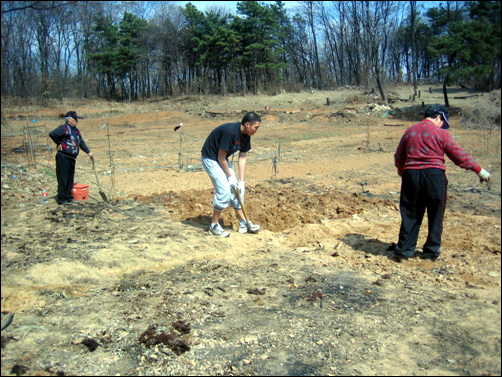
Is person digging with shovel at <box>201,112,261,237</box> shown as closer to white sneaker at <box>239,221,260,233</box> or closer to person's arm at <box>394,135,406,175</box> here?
white sneaker at <box>239,221,260,233</box>

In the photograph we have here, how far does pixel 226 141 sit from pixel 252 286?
6.21 feet

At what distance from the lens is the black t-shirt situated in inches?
210

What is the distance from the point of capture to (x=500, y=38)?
12.3 feet

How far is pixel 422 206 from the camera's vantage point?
4.58 m

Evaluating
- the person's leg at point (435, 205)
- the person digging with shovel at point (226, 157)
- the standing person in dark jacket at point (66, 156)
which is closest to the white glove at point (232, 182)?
the person digging with shovel at point (226, 157)

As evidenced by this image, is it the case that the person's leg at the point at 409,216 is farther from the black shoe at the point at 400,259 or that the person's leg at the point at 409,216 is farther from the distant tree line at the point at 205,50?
the distant tree line at the point at 205,50

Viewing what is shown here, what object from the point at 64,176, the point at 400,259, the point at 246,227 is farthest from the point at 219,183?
the point at 64,176

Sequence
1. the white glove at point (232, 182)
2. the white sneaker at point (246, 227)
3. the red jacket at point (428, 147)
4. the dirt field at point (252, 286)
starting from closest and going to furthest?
the dirt field at point (252, 286), the red jacket at point (428, 147), the white glove at point (232, 182), the white sneaker at point (246, 227)

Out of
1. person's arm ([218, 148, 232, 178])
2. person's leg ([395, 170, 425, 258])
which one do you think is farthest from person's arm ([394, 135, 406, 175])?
person's arm ([218, 148, 232, 178])

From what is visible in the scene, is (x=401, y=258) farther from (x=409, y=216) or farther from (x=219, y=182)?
(x=219, y=182)

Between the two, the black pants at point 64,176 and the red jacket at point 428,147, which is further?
the black pants at point 64,176

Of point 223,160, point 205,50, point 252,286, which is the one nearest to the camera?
point 252,286

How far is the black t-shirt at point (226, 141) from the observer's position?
5344 mm

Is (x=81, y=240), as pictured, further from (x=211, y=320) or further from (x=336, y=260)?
(x=336, y=260)
